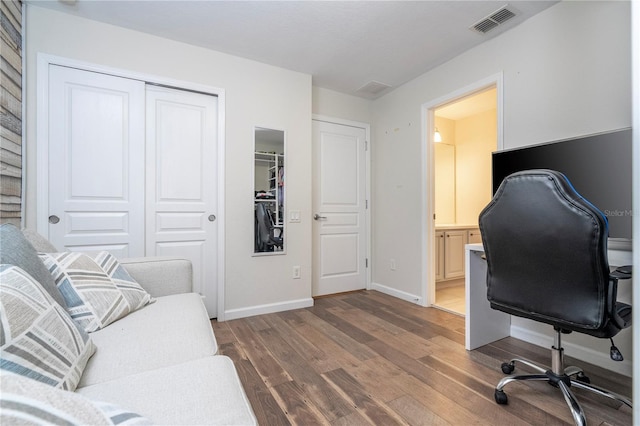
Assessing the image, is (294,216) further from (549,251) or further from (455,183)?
(455,183)

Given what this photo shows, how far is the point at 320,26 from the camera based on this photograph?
7.52ft

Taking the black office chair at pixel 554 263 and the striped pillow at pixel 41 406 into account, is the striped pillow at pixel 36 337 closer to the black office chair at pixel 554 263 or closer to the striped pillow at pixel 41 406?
the striped pillow at pixel 41 406

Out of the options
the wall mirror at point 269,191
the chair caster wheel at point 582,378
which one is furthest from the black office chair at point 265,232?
the chair caster wheel at point 582,378

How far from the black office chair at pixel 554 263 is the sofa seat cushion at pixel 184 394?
55.5 inches

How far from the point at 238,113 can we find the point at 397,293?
2.67 metres

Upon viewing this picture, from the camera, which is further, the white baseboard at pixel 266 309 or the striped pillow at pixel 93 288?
the white baseboard at pixel 266 309

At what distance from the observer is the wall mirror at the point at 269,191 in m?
2.84

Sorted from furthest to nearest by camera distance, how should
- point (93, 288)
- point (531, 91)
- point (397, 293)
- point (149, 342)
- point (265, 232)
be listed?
point (397, 293), point (265, 232), point (531, 91), point (93, 288), point (149, 342)

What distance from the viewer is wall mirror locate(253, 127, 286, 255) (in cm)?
284

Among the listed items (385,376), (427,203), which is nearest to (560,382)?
Answer: (385,376)

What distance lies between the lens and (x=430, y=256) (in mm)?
3029

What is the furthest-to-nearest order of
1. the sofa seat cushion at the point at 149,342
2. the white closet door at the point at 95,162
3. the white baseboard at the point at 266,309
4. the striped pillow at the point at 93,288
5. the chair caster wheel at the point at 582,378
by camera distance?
the white baseboard at the point at 266,309 → the white closet door at the point at 95,162 → the chair caster wheel at the point at 582,378 → the striped pillow at the point at 93,288 → the sofa seat cushion at the point at 149,342

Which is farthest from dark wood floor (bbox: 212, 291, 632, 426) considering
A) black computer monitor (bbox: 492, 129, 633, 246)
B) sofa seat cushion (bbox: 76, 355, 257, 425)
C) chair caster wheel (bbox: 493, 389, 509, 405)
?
black computer monitor (bbox: 492, 129, 633, 246)

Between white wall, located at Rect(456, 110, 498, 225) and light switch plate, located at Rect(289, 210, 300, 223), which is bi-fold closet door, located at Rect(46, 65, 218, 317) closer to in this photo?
light switch plate, located at Rect(289, 210, 300, 223)
